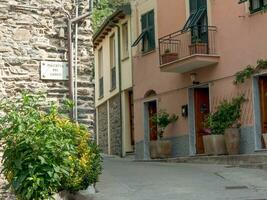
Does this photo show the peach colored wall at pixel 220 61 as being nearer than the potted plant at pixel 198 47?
Yes

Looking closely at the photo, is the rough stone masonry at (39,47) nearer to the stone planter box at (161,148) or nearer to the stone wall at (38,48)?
the stone wall at (38,48)

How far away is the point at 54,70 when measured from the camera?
12227 millimetres

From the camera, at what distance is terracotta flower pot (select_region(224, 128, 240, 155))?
16.5 metres

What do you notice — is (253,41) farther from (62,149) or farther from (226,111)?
(62,149)

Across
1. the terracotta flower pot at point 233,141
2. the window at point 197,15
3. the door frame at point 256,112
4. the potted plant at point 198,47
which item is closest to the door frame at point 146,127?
the window at point 197,15

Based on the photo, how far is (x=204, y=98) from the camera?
63.5 ft

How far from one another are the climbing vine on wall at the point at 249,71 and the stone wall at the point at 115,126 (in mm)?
8403

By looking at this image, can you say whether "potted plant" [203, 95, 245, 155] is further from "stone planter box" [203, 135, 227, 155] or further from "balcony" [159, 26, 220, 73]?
"balcony" [159, 26, 220, 73]

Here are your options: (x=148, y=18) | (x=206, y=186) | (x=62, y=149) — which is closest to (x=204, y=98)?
(x=148, y=18)

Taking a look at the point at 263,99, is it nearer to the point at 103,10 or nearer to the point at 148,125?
the point at 148,125

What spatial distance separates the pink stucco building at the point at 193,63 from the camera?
16.5 metres

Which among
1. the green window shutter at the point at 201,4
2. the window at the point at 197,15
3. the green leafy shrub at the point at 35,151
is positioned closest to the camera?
the green leafy shrub at the point at 35,151

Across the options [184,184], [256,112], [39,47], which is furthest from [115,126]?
[39,47]

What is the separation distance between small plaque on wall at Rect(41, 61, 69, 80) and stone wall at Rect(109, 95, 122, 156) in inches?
478
